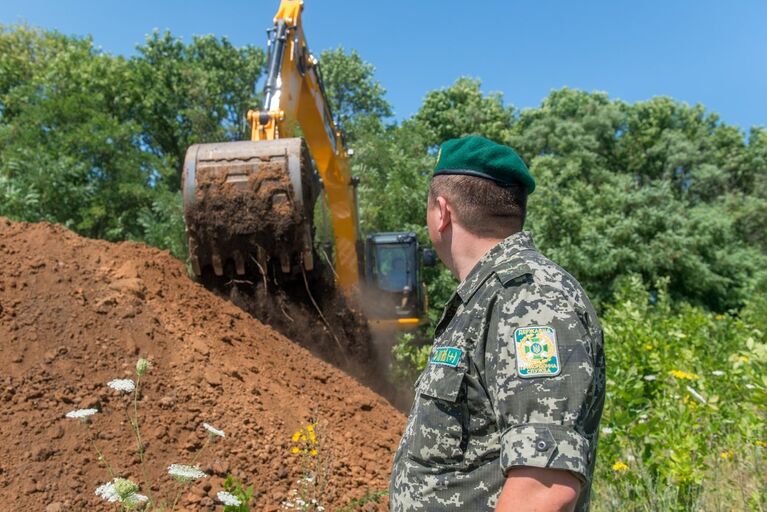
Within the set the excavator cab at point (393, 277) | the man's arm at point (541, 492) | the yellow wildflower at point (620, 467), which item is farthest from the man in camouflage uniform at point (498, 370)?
the excavator cab at point (393, 277)

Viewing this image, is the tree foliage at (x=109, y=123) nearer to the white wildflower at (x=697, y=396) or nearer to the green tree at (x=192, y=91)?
the green tree at (x=192, y=91)

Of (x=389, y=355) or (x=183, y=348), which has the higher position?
(x=183, y=348)

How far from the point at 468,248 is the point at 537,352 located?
1.44 ft

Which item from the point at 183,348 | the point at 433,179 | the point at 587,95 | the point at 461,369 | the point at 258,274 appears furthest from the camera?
the point at 587,95

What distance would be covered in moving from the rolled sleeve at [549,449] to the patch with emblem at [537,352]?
0.12 m

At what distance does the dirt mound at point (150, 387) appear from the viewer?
139 inches

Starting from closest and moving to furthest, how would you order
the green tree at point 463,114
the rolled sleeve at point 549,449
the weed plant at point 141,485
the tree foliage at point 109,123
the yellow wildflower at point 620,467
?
the rolled sleeve at point 549,449 < the weed plant at point 141,485 < the yellow wildflower at point 620,467 < the tree foliage at point 109,123 < the green tree at point 463,114

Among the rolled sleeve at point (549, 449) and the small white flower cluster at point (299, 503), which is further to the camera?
the small white flower cluster at point (299, 503)

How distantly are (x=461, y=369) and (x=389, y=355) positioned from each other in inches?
307

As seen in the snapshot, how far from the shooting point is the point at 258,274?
6578 millimetres

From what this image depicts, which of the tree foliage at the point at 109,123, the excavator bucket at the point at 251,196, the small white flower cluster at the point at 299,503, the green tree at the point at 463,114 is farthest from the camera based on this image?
the green tree at the point at 463,114

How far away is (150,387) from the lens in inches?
169

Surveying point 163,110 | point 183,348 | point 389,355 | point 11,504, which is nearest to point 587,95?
point 163,110

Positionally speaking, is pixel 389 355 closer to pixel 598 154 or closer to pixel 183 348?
pixel 183 348
